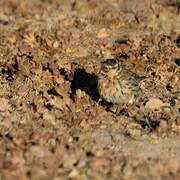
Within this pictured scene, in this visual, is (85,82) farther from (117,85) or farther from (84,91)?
(117,85)

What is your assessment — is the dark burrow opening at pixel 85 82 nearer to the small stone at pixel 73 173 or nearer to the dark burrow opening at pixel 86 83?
the dark burrow opening at pixel 86 83

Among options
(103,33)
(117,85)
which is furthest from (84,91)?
(103,33)

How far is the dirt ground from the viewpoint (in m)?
6.05

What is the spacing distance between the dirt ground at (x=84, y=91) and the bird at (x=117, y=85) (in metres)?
0.18

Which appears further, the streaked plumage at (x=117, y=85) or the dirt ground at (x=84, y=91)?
the streaked plumage at (x=117, y=85)

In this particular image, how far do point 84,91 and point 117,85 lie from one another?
84 centimetres

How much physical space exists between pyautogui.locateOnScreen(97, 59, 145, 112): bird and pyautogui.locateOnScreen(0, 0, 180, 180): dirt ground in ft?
0.58

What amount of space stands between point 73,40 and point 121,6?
2057 mm

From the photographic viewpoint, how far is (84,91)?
787 centimetres

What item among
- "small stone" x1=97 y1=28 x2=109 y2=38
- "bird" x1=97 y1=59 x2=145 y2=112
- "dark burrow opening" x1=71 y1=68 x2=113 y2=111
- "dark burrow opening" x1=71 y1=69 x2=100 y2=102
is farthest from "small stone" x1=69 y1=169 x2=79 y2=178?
"small stone" x1=97 y1=28 x2=109 y2=38

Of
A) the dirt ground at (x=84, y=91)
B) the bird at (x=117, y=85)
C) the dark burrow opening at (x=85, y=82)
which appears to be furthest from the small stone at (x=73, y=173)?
the dark burrow opening at (x=85, y=82)

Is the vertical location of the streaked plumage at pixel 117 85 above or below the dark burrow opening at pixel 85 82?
above

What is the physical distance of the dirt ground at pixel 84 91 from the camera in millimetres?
6055

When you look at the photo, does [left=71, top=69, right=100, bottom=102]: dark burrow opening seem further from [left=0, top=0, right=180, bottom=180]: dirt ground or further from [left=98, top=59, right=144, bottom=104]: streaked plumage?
[left=98, top=59, right=144, bottom=104]: streaked plumage
